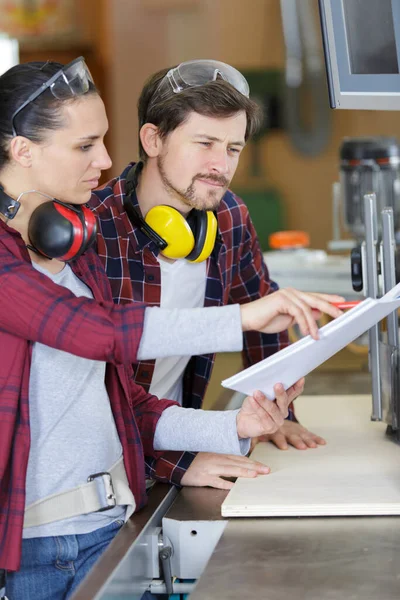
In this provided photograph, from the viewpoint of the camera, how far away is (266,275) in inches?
86.6

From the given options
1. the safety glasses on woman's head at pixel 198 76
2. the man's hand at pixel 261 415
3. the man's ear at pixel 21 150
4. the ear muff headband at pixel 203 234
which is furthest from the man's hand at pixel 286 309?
the safety glasses on woman's head at pixel 198 76

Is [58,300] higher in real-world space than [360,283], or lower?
higher

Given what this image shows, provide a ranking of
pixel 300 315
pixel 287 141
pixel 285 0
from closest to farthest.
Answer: pixel 300 315, pixel 285 0, pixel 287 141

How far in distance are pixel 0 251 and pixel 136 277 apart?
60 cm

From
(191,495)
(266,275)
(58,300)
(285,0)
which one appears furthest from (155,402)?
(285,0)

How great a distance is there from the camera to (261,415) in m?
1.52

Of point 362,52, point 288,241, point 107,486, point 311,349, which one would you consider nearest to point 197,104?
point 362,52

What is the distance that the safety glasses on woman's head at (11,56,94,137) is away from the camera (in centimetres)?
137

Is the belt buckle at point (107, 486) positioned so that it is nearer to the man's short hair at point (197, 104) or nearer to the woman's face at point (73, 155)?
the woman's face at point (73, 155)

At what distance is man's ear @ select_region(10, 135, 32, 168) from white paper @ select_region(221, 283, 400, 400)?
0.44 meters

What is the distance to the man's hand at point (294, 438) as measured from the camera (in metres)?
1.76

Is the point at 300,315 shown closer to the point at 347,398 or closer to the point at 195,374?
the point at 195,374

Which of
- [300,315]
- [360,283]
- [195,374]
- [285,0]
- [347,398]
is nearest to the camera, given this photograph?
[300,315]

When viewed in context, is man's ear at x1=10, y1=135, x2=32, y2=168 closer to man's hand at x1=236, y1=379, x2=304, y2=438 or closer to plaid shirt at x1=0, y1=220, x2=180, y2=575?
plaid shirt at x1=0, y1=220, x2=180, y2=575
